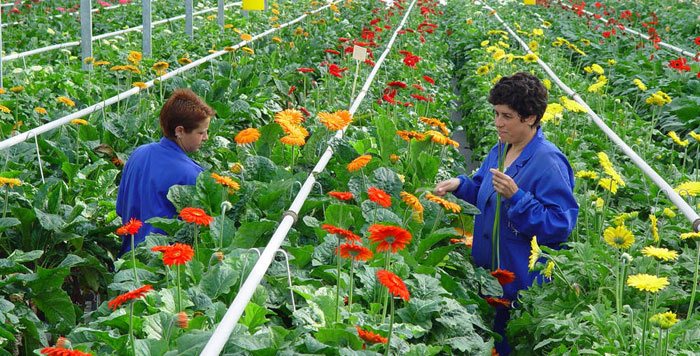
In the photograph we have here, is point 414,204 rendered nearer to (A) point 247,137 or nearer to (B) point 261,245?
(B) point 261,245

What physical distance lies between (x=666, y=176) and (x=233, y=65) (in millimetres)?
3856

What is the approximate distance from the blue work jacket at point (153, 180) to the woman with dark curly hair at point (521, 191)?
1.09m

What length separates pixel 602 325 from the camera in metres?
2.91

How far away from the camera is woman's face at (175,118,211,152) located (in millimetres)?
4258

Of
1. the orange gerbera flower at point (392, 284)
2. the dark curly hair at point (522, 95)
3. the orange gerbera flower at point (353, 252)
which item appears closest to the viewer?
the orange gerbera flower at point (392, 284)

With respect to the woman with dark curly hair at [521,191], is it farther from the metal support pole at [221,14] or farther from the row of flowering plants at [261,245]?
the metal support pole at [221,14]

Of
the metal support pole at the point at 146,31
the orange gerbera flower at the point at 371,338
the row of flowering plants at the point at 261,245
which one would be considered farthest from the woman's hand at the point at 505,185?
the metal support pole at the point at 146,31

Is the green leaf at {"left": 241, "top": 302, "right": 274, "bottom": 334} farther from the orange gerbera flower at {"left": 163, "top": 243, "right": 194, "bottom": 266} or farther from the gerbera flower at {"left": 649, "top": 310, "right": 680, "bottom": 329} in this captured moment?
the gerbera flower at {"left": 649, "top": 310, "right": 680, "bottom": 329}

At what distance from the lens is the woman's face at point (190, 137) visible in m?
4.26

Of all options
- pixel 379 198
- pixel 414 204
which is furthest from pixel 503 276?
pixel 379 198

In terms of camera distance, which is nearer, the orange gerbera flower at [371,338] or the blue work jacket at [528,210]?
the orange gerbera flower at [371,338]

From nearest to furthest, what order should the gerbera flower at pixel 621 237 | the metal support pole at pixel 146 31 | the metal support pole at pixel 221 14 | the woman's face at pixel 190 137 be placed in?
1. the gerbera flower at pixel 621 237
2. the woman's face at pixel 190 137
3. the metal support pole at pixel 146 31
4. the metal support pole at pixel 221 14

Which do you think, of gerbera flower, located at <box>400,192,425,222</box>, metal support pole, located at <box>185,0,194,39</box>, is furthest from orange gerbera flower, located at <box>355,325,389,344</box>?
metal support pole, located at <box>185,0,194,39</box>

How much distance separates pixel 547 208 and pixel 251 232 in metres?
1.17
